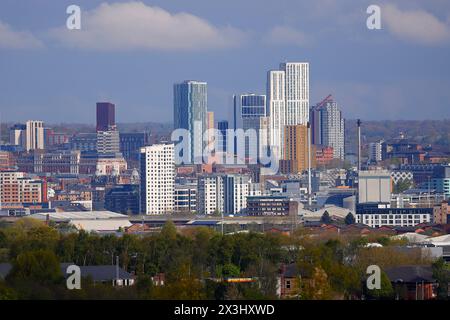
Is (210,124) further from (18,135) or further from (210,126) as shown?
(18,135)

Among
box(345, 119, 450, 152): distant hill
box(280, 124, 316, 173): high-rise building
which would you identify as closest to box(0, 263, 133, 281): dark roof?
box(345, 119, 450, 152): distant hill

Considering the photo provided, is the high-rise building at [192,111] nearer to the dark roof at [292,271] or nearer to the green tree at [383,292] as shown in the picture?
the dark roof at [292,271]

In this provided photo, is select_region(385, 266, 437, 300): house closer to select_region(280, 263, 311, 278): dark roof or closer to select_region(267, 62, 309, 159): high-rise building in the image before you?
select_region(280, 263, 311, 278): dark roof

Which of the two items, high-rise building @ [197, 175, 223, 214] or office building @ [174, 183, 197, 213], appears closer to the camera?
high-rise building @ [197, 175, 223, 214]

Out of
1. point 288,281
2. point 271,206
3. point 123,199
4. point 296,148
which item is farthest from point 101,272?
point 296,148

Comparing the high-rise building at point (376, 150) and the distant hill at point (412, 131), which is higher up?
the distant hill at point (412, 131)

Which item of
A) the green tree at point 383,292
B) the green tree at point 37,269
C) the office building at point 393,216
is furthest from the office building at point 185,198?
the green tree at point 37,269

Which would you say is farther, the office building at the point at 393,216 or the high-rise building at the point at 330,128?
the high-rise building at the point at 330,128

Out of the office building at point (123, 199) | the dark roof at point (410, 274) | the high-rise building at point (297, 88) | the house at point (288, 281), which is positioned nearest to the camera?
the house at point (288, 281)
